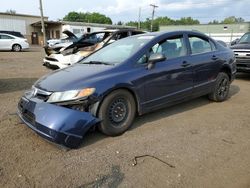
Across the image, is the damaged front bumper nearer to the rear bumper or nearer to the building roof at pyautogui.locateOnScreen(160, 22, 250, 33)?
the rear bumper

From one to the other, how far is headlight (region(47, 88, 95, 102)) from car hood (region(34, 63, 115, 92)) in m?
0.07

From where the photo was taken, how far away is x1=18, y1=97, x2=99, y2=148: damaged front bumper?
360cm

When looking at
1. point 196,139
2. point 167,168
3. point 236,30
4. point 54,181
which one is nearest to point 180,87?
point 196,139

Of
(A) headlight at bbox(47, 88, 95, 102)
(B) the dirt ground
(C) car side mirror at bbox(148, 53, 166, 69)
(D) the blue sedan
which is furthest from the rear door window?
(A) headlight at bbox(47, 88, 95, 102)

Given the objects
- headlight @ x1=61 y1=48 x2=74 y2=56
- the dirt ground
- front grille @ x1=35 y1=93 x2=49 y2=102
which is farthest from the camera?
headlight @ x1=61 y1=48 x2=74 y2=56

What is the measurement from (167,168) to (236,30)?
52405 mm

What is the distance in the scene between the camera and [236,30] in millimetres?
50312

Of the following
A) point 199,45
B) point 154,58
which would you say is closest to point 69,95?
point 154,58

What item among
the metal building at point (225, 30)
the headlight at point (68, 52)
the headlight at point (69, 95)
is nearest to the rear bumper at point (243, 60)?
the headlight at point (68, 52)

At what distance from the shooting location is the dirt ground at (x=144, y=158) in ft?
10.3

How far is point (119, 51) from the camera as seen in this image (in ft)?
16.8

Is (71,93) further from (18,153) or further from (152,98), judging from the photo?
(152,98)

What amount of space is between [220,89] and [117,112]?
10.1 feet

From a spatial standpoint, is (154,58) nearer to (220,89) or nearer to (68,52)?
(220,89)
